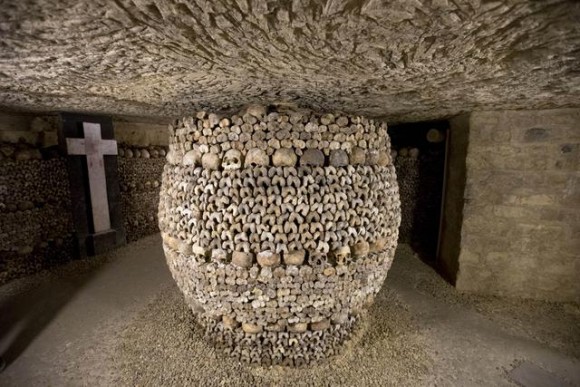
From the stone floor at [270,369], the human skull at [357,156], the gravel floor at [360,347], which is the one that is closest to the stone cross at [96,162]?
the stone floor at [270,369]

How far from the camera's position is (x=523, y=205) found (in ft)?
10.3

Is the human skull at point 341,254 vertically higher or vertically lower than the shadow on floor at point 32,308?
higher

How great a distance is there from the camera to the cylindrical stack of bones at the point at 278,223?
6.72 ft

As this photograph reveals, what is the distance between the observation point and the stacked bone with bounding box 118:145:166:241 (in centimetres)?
485

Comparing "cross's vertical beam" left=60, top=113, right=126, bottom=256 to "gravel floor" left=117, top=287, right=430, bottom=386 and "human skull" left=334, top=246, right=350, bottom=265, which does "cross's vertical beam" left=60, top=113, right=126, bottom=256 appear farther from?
"human skull" left=334, top=246, right=350, bottom=265

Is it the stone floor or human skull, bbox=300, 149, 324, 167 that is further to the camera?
the stone floor

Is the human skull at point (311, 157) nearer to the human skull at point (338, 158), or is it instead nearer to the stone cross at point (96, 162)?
the human skull at point (338, 158)

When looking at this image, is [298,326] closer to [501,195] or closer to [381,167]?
[381,167]

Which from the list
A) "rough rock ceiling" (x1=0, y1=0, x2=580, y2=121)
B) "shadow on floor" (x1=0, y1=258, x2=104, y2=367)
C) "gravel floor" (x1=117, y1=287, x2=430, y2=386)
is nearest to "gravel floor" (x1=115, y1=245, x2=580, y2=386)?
"gravel floor" (x1=117, y1=287, x2=430, y2=386)

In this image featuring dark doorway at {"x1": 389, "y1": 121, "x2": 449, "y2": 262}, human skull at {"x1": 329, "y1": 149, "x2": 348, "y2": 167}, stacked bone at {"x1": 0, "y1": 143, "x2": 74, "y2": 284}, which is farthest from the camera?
dark doorway at {"x1": 389, "y1": 121, "x2": 449, "y2": 262}

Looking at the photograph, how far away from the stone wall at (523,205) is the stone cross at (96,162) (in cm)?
497

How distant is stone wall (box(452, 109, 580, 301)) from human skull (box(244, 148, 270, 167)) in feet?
8.08

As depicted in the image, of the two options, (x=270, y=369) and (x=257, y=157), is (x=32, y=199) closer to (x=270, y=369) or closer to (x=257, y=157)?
(x=257, y=157)

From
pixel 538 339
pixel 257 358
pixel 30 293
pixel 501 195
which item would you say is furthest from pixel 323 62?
pixel 30 293
